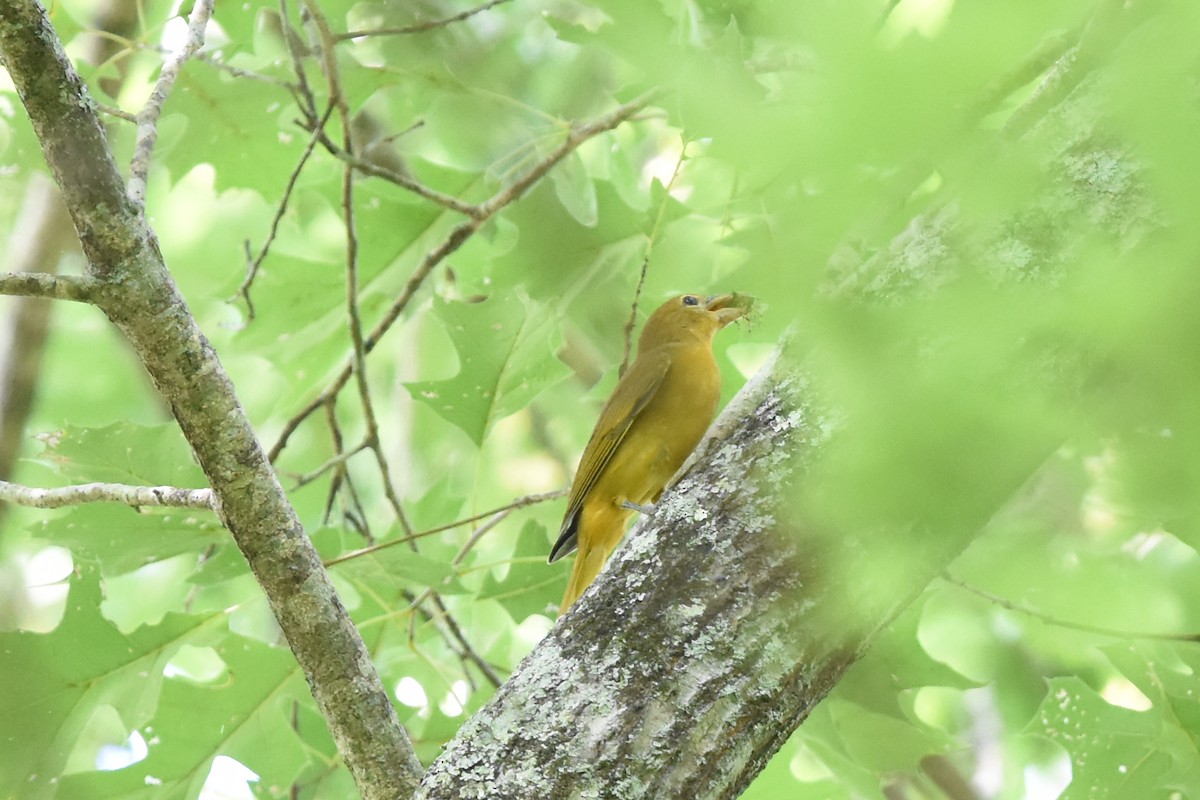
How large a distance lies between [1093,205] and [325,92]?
277cm

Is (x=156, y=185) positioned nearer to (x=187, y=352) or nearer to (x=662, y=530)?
(x=187, y=352)

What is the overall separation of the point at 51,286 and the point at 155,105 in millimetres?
532

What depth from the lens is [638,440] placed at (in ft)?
10.3

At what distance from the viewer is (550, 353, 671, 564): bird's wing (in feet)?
10.1

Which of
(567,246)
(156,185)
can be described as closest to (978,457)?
(567,246)

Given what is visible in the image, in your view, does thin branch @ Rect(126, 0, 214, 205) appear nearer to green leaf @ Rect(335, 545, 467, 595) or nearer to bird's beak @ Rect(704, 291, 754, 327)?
green leaf @ Rect(335, 545, 467, 595)

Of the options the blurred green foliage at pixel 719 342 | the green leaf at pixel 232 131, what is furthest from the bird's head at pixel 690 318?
the green leaf at pixel 232 131

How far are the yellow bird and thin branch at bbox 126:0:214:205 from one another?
136 centimetres

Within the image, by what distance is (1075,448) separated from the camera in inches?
25.2

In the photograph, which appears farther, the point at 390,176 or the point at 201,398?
the point at 390,176

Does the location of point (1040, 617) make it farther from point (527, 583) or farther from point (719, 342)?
point (719, 342)

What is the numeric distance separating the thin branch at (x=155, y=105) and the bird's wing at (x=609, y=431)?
134 cm

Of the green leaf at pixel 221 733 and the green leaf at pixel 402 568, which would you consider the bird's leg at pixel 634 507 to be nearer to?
the green leaf at pixel 402 568

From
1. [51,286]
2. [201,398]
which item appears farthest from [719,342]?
[51,286]
